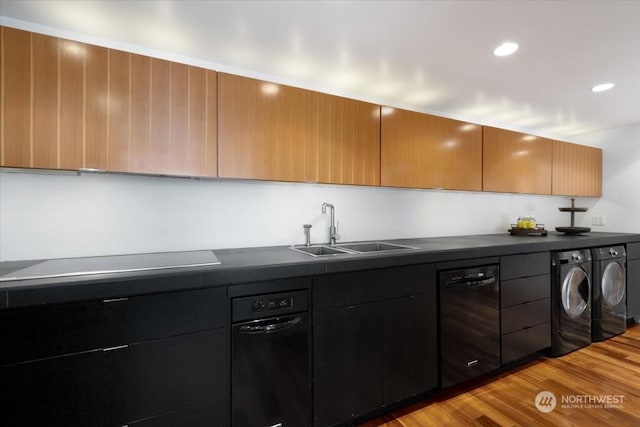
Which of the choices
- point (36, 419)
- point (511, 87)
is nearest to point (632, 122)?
point (511, 87)

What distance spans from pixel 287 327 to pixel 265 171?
0.90 meters

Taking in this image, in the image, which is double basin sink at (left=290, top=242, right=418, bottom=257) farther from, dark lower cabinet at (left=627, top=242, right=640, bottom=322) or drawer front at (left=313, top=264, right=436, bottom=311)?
dark lower cabinet at (left=627, top=242, right=640, bottom=322)

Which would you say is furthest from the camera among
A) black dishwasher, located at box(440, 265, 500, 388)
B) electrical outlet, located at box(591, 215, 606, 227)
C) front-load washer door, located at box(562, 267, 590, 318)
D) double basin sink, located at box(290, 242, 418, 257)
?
electrical outlet, located at box(591, 215, 606, 227)

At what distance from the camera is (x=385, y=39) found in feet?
5.21

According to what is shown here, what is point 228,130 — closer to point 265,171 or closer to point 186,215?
point 265,171

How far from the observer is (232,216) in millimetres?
1874

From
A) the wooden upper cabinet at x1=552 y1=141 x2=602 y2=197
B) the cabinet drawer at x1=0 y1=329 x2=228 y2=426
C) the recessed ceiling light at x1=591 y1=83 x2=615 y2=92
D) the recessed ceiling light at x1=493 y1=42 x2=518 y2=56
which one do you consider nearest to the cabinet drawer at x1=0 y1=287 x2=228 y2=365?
the cabinet drawer at x1=0 y1=329 x2=228 y2=426

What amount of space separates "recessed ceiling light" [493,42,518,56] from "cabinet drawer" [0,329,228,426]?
2.28 meters

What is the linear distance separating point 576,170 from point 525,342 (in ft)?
7.67

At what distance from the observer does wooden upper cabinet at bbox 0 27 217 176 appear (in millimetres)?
1175

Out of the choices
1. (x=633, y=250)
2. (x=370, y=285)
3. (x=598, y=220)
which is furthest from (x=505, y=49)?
(x=598, y=220)

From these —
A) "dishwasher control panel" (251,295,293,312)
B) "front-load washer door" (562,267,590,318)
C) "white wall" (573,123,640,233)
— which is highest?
"white wall" (573,123,640,233)

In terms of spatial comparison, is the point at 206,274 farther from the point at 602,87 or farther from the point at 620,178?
the point at 620,178

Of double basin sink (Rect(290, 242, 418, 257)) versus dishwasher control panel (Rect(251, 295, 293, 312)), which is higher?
double basin sink (Rect(290, 242, 418, 257))
